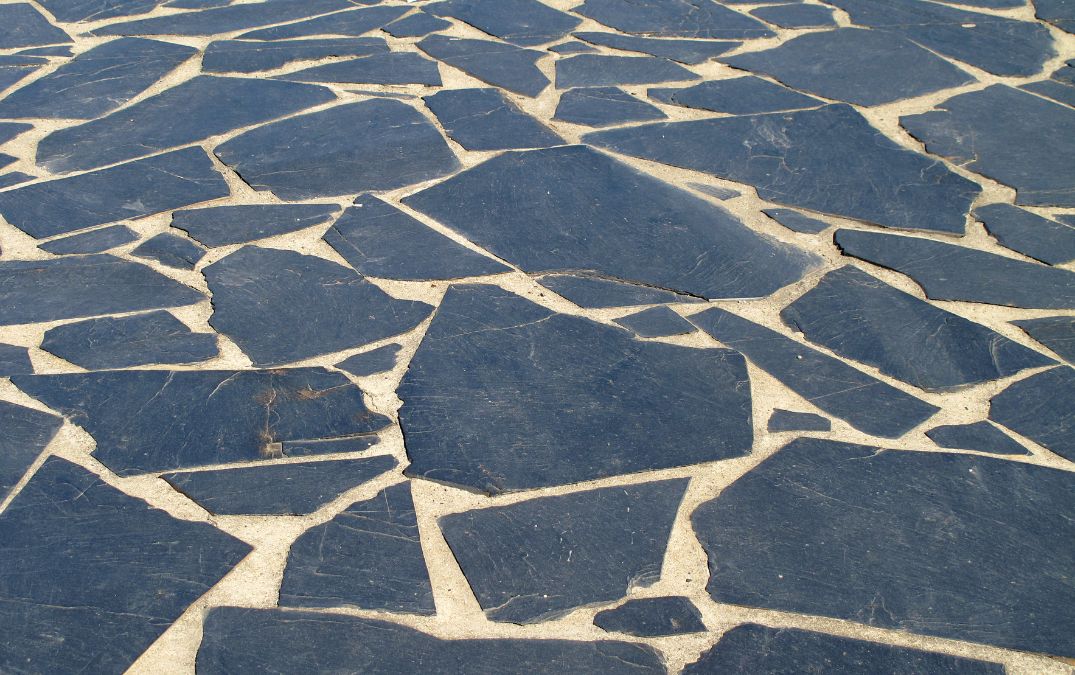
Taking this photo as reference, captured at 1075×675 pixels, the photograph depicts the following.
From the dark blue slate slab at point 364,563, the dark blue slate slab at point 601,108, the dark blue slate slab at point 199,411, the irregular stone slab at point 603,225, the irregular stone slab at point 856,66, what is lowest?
the dark blue slate slab at point 364,563

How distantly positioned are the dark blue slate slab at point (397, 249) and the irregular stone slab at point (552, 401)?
Answer: 21cm

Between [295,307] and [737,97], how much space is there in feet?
7.54

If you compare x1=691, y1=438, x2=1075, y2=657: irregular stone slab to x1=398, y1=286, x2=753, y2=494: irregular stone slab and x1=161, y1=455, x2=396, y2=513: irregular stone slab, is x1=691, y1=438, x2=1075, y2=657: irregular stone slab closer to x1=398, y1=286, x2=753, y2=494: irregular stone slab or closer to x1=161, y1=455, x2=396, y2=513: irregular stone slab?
x1=398, y1=286, x2=753, y2=494: irregular stone slab

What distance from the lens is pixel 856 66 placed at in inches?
189

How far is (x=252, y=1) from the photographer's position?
18.2 feet

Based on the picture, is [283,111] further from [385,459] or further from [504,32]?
[385,459]

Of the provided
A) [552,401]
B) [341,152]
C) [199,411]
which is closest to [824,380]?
[552,401]

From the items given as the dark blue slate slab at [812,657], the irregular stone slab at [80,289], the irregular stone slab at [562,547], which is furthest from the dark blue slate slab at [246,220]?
the dark blue slate slab at [812,657]

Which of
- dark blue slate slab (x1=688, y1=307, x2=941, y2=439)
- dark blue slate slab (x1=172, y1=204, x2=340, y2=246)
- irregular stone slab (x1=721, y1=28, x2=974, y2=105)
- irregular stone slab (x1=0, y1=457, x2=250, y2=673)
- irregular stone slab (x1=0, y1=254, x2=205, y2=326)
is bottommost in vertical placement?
irregular stone slab (x1=0, y1=457, x2=250, y2=673)

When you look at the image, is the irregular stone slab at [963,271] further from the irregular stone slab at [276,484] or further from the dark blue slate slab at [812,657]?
the irregular stone slab at [276,484]

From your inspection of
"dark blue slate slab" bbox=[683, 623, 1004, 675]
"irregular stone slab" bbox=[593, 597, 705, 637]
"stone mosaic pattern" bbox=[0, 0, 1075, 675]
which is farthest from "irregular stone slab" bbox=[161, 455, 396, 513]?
"dark blue slate slab" bbox=[683, 623, 1004, 675]

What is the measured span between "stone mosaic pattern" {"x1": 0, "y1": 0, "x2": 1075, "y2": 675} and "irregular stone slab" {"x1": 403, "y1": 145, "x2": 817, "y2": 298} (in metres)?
0.02

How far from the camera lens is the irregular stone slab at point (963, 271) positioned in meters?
3.34

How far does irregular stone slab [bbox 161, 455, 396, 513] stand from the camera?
2557mm
